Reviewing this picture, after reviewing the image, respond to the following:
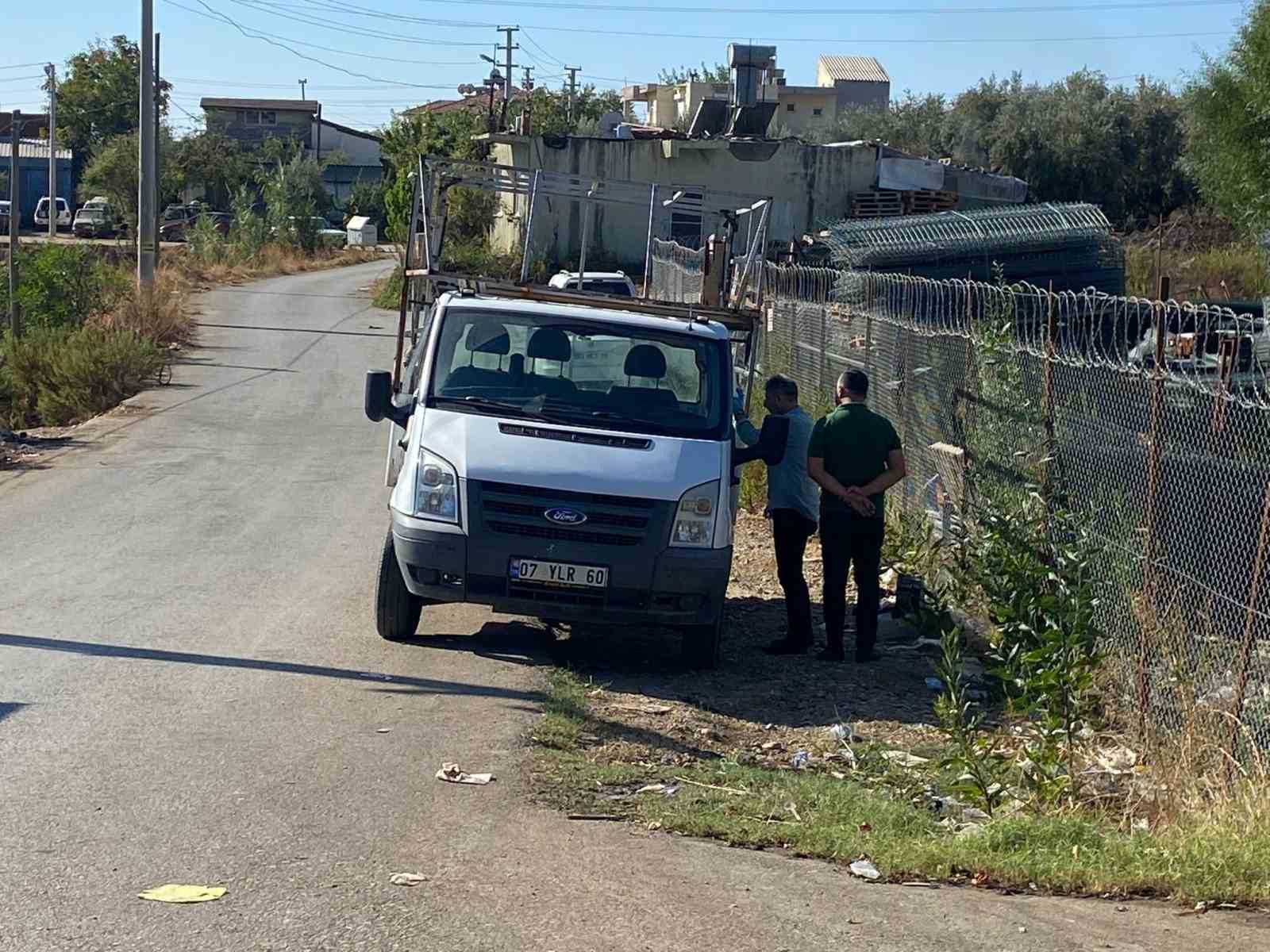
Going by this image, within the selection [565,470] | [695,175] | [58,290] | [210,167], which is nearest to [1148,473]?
[565,470]

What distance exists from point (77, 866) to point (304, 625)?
4274mm

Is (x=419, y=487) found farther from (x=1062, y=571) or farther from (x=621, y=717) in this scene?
(x=1062, y=571)

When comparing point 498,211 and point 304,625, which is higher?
point 498,211

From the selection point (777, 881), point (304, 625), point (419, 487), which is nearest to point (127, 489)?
point (304, 625)

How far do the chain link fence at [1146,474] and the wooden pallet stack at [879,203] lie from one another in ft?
105

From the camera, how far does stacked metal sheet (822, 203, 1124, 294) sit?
26.6 m

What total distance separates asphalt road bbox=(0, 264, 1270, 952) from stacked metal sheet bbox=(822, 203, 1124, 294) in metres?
16.0

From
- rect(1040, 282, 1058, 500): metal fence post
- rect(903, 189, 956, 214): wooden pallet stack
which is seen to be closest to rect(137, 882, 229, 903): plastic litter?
rect(1040, 282, 1058, 500): metal fence post

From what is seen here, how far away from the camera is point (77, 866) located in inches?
203

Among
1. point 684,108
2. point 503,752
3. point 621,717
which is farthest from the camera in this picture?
point 684,108

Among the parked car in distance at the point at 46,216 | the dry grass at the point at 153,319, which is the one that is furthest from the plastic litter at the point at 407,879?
the parked car in distance at the point at 46,216

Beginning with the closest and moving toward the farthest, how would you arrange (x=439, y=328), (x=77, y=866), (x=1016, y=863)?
(x=77, y=866) < (x=1016, y=863) < (x=439, y=328)

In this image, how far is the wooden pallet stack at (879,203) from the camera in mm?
42656

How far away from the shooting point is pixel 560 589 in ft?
27.6
